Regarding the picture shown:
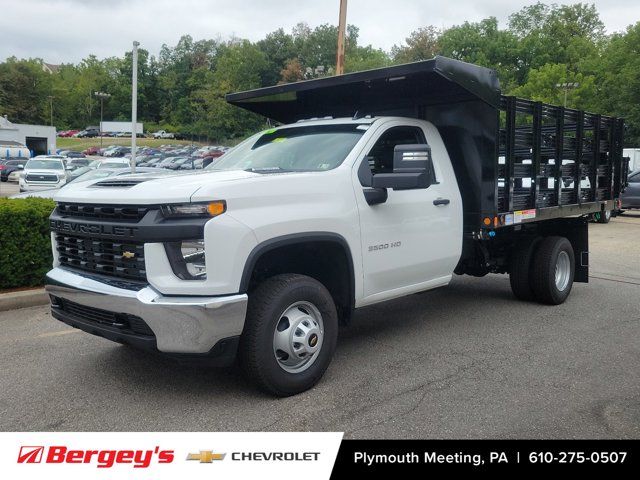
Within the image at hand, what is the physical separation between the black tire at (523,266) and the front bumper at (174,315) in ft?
14.1

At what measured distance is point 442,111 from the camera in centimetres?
625

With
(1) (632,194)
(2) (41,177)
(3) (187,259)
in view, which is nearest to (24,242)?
(3) (187,259)

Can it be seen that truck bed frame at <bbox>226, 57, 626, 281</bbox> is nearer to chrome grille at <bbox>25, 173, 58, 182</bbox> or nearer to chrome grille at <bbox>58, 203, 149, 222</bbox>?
chrome grille at <bbox>58, 203, 149, 222</bbox>

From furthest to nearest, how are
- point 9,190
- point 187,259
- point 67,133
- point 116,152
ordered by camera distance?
point 67,133, point 116,152, point 9,190, point 187,259

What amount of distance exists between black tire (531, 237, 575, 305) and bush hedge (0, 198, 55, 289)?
571 cm

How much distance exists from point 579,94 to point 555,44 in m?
25.3

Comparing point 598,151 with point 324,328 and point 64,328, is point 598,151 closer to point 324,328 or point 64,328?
point 324,328

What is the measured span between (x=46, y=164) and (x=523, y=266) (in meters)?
24.1

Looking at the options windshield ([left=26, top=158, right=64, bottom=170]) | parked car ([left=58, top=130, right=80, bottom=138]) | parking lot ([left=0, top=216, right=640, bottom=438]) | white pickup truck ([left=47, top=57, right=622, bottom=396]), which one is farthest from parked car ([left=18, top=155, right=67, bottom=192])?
parked car ([left=58, top=130, right=80, bottom=138])

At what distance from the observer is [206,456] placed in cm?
349

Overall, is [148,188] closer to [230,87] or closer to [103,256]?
[103,256]

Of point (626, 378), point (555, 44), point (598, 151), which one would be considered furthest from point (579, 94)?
point (626, 378)

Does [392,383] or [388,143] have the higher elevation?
[388,143]

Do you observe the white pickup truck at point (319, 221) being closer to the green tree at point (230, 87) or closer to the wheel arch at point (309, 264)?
the wheel arch at point (309, 264)
